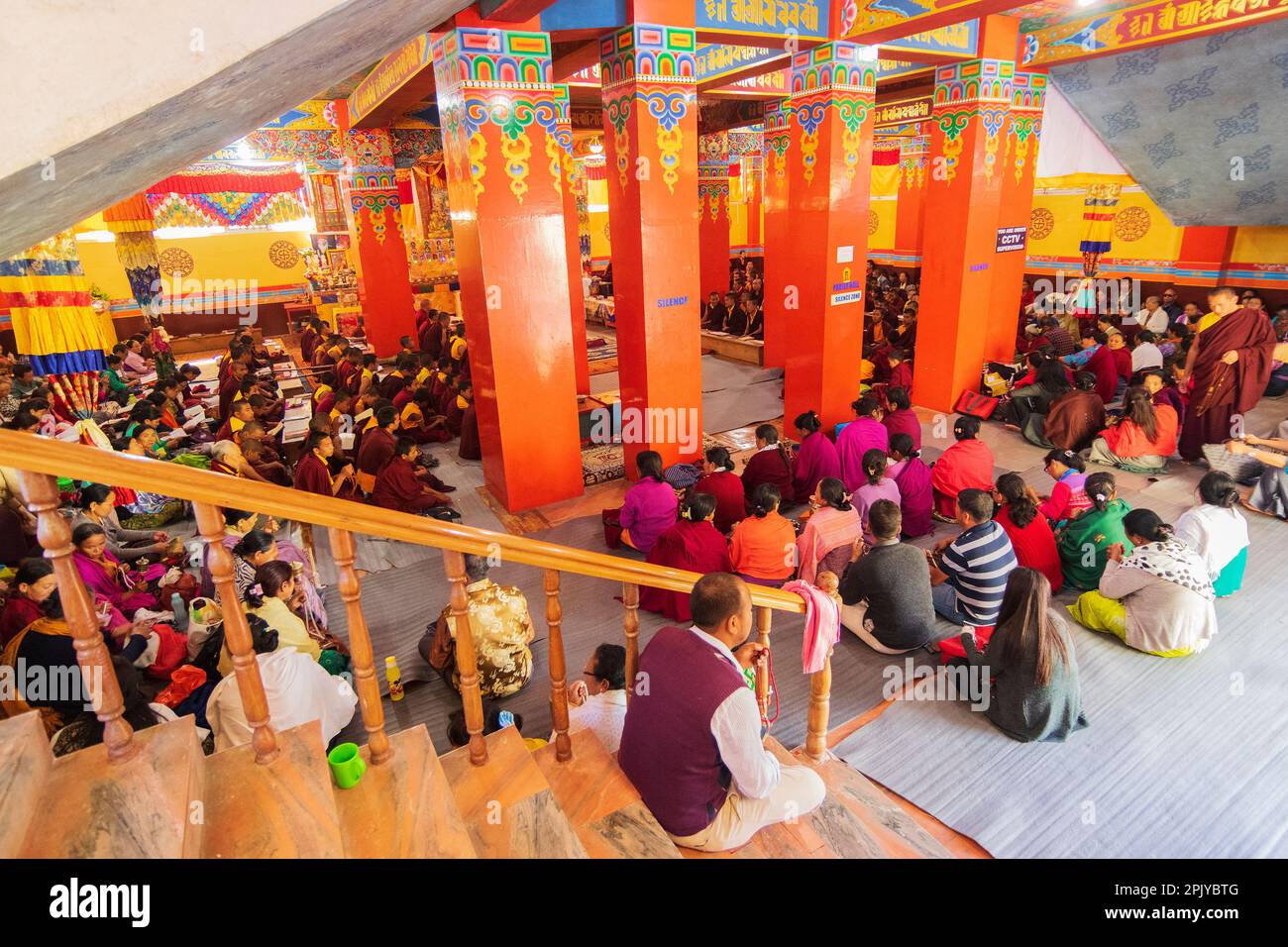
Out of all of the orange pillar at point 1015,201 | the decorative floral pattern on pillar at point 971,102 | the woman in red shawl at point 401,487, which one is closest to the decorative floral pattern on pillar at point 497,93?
the woman in red shawl at point 401,487

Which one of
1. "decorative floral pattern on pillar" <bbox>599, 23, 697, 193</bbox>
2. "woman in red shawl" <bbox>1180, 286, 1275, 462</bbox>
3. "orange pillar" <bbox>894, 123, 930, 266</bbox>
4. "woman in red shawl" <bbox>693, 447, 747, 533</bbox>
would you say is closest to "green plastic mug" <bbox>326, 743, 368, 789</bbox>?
"woman in red shawl" <bbox>693, 447, 747, 533</bbox>

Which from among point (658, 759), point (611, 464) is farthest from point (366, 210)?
point (658, 759)

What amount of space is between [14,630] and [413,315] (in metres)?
9.40

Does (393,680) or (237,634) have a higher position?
(237,634)

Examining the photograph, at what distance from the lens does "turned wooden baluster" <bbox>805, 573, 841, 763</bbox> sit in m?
2.80

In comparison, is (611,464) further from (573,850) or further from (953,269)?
(573,850)

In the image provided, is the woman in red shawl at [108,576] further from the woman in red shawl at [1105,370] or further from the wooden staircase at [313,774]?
the woman in red shawl at [1105,370]

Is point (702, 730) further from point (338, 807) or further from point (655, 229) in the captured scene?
point (655, 229)

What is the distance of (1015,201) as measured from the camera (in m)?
8.55

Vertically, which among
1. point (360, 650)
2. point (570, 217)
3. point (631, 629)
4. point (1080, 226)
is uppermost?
point (570, 217)

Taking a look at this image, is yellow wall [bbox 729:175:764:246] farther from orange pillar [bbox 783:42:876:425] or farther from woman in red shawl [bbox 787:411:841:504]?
woman in red shawl [bbox 787:411:841:504]

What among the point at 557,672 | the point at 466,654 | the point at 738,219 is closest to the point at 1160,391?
the point at 557,672

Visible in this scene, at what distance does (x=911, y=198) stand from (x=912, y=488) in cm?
1156

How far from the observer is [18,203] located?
191 centimetres
